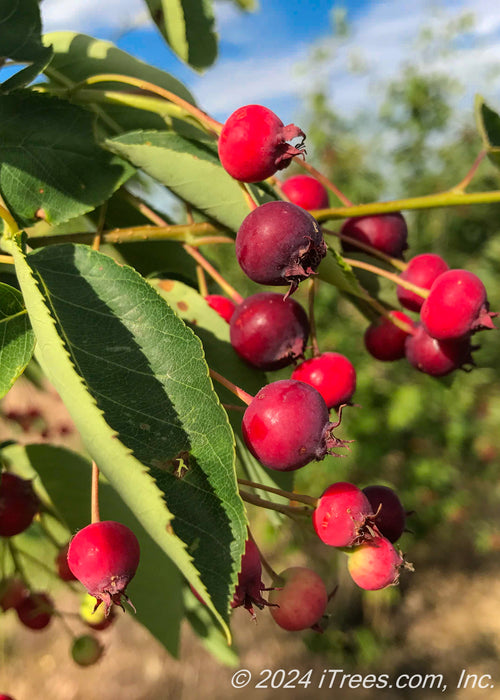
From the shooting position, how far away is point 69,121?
3.14 ft

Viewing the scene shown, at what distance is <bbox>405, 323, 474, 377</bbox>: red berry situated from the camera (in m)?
1.05

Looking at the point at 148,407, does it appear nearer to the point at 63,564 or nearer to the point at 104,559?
the point at 104,559

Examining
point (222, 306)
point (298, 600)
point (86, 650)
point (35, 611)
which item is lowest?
point (86, 650)

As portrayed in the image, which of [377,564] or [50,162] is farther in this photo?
→ [50,162]

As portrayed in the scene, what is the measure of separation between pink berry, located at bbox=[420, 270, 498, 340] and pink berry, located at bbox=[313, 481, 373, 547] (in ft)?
1.13

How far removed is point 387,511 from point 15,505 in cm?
62

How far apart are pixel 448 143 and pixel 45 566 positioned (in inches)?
221

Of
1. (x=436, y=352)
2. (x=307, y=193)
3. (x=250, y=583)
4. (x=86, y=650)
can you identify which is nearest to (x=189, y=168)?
(x=307, y=193)

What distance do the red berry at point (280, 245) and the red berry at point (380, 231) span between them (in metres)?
0.36

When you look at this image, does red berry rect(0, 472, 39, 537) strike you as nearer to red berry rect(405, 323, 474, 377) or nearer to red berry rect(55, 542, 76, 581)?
red berry rect(55, 542, 76, 581)

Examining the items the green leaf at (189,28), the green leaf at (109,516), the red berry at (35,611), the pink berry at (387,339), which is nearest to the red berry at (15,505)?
the green leaf at (109,516)

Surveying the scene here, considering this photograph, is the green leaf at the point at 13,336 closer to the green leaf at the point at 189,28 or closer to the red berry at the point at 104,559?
the red berry at the point at 104,559

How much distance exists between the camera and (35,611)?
132 centimetres

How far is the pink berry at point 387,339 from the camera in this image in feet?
3.75
